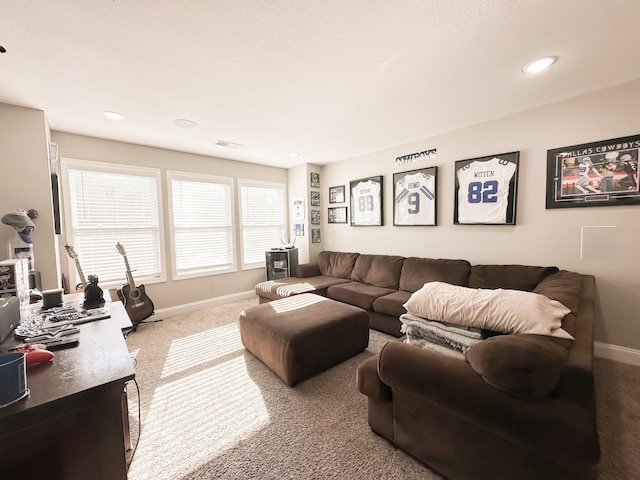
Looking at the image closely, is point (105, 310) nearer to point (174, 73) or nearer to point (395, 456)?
point (174, 73)

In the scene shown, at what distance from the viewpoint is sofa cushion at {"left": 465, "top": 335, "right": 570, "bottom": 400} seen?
2.89 feet

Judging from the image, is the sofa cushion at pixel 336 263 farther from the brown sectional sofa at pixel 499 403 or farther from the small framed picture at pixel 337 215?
the brown sectional sofa at pixel 499 403

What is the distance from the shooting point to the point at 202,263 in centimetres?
419

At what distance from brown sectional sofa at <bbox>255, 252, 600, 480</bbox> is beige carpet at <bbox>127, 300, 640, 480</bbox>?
0.24m

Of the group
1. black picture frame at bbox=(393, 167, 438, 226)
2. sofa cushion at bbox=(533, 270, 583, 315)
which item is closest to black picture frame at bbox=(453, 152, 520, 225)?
black picture frame at bbox=(393, 167, 438, 226)

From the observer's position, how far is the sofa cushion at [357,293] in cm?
320

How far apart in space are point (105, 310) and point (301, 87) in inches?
85.7

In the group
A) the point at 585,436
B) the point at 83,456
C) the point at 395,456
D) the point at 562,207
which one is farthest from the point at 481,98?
the point at 83,456

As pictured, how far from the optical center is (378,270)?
3740mm

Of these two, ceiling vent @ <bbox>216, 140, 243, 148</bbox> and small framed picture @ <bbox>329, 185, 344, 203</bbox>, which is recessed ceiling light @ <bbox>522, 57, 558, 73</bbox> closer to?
small framed picture @ <bbox>329, 185, 344, 203</bbox>

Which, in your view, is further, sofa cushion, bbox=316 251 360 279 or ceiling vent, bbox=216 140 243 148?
sofa cushion, bbox=316 251 360 279

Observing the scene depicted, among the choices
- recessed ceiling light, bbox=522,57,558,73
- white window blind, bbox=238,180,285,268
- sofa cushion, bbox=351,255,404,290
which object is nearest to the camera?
recessed ceiling light, bbox=522,57,558,73

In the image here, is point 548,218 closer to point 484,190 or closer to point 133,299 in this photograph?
point 484,190

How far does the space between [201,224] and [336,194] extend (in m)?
2.41
